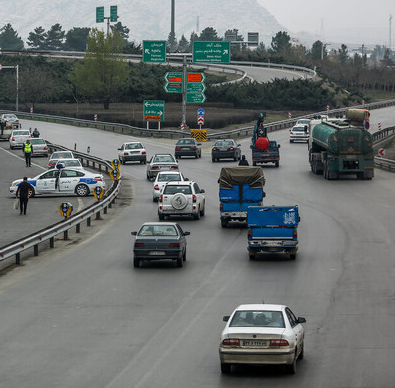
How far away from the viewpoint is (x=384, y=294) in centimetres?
2367

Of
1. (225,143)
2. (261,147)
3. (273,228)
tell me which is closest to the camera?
(273,228)

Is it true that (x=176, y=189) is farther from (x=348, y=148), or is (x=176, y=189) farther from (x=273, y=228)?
(x=348, y=148)

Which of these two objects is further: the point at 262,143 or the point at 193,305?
the point at 262,143

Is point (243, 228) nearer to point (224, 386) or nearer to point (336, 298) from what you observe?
point (336, 298)

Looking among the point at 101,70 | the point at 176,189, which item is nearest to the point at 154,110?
the point at 101,70

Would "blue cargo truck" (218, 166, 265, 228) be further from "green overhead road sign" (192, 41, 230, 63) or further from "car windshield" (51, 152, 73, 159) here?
"green overhead road sign" (192, 41, 230, 63)

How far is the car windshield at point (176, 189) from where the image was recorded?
38250mm

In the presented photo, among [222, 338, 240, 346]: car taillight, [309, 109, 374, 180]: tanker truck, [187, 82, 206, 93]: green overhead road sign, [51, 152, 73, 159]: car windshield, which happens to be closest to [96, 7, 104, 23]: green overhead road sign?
[187, 82, 206, 93]: green overhead road sign

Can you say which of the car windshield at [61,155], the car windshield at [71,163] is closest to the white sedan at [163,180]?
the car windshield at [71,163]

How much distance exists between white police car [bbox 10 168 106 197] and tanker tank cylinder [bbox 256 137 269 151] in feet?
44.0

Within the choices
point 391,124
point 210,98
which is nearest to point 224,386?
point 391,124

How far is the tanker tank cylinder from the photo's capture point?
191 feet

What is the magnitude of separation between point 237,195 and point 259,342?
21.4 m

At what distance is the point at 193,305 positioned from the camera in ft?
73.3
